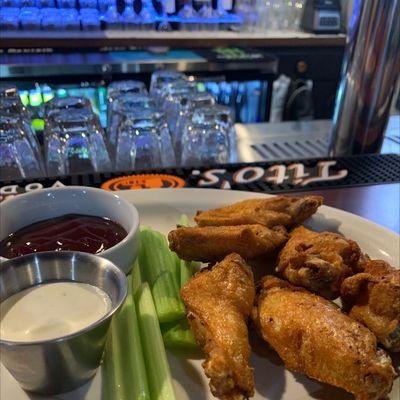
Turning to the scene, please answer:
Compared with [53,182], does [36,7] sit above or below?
above

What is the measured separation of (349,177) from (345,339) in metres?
1.12

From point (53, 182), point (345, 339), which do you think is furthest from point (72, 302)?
point (53, 182)

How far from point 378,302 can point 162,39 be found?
12.9 feet

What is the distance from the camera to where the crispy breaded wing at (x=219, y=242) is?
1304 mm

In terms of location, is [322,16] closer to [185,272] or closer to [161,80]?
[161,80]

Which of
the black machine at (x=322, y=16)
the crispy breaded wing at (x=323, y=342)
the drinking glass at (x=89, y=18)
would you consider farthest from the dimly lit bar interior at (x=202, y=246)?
the black machine at (x=322, y=16)

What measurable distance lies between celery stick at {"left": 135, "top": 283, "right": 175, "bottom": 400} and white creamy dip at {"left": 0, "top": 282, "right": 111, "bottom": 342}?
14cm

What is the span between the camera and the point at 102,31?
4.65m

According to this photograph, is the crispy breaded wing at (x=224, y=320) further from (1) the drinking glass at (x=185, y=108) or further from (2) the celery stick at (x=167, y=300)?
(1) the drinking glass at (x=185, y=108)

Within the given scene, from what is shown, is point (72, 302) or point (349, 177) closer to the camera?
point (72, 302)

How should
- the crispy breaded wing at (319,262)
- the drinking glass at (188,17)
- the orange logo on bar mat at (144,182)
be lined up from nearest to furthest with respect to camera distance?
the crispy breaded wing at (319,262) < the orange logo on bar mat at (144,182) < the drinking glass at (188,17)

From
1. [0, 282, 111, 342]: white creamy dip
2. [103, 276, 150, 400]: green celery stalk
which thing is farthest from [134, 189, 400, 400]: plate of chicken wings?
[0, 282, 111, 342]: white creamy dip

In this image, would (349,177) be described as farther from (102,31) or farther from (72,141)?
(102,31)

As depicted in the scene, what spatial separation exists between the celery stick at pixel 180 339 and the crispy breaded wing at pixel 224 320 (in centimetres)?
9
